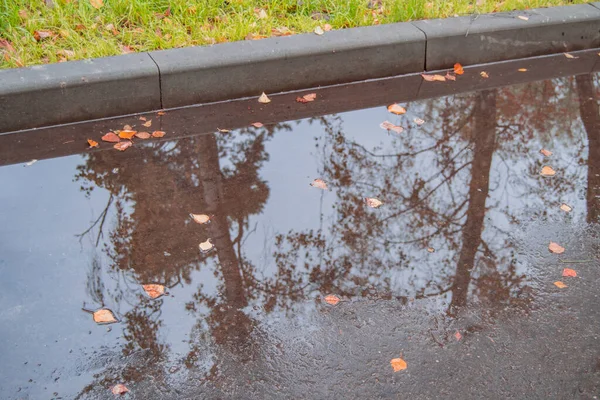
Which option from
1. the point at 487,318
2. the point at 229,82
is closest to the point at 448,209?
the point at 487,318

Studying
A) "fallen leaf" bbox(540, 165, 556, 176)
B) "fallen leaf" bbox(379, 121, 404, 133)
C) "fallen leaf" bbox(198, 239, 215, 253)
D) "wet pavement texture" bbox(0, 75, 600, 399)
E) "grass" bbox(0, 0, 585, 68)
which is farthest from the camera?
"grass" bbox(0, 0, 585, 68)

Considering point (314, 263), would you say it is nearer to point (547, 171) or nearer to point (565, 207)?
point (565, 207)

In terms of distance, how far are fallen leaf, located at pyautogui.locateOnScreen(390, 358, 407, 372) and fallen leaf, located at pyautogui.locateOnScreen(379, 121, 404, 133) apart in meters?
2.19

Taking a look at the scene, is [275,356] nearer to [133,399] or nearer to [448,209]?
[133,399]

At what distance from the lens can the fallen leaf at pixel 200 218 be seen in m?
3.62

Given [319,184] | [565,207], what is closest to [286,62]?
[319,184]

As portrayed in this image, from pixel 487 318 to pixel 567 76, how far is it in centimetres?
322

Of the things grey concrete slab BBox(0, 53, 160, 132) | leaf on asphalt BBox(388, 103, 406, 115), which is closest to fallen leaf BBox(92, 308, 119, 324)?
grey concrete slab BBox(0, 53, 160, 132)

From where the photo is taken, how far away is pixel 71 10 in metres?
5.23

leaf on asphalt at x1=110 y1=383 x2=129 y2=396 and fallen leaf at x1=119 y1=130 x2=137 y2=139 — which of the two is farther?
fallen leaf at x1=119 y1=130 x2=137 y2=139

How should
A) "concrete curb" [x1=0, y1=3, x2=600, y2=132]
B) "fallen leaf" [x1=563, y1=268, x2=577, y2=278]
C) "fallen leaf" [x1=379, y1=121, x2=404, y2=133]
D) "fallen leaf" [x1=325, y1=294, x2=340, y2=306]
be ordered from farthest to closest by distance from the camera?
"fallen leaf" [x1=379, y1=121, x2=404, y2=133]
"concrete curb" [x1=0, y1=3, x2=600, y2=132]
"fallen leaf" [x1=563, y1=268, x2=577, y2=278]
"fallen leaf" [x1=325, y1=294, x2=340, y2=306]

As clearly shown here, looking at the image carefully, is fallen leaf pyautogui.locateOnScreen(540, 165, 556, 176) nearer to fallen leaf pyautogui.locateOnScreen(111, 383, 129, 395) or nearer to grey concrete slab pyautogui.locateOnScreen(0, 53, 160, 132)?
grey concrete slab pyautogui.locateOnScreen(0, 53, 160, 132)

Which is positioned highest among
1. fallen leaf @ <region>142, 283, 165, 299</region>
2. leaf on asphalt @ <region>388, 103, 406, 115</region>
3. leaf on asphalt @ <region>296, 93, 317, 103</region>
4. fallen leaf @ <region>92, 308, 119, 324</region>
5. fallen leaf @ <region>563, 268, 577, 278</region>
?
leaf on asphalt @ <region>296, 93, 317, 103</region>

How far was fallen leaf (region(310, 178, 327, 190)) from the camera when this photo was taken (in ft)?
13.0
